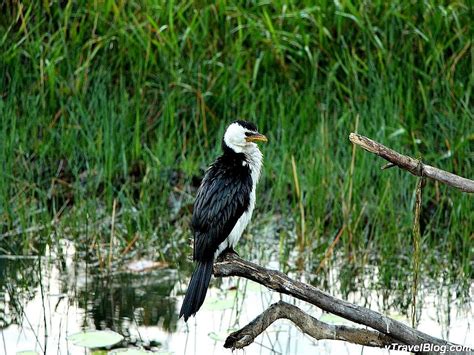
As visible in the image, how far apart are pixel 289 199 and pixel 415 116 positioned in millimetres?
1103

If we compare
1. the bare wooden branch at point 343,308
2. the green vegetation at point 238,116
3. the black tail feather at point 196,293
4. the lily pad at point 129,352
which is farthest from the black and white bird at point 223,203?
the green vegetation at point 238,116

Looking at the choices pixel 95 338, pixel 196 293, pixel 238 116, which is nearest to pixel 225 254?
pixel 196 293

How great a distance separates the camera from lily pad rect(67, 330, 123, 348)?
456 centimetres

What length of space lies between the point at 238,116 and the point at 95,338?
9.11 feet

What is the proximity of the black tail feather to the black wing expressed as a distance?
8 cm

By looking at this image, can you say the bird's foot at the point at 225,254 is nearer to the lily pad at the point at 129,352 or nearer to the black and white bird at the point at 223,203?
the black and white bird at the point at 223,203

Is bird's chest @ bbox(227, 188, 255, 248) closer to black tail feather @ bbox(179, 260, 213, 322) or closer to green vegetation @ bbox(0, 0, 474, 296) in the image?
black tail feather @ bbox(179, 260, 213, 322)

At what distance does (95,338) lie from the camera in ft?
15.1

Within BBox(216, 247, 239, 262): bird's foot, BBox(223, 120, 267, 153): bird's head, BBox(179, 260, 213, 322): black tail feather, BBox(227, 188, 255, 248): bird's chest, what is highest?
BBox(223, 120, 267, 153): bird's head

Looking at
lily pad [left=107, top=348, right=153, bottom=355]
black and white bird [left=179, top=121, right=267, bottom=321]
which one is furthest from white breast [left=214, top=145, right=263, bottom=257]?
lily pad [left=107, top=348, right=153, bottom=355]

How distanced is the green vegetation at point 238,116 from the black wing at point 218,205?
111cm

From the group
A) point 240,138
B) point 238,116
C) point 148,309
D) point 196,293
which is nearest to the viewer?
point 196,293

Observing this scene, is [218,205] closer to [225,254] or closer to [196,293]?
[225,254]

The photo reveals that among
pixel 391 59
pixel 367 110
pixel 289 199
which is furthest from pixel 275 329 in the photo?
pixel 391 59
